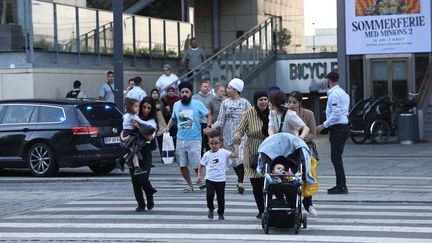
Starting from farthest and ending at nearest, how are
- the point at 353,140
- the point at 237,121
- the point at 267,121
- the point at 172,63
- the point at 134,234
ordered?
the point at 172,63 < the point at 353,140 < the point at 237,121 < the point at 267,121 < the point at 134,234

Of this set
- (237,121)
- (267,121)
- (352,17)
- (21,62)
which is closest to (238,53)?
(352,17)

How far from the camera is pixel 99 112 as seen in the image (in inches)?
727

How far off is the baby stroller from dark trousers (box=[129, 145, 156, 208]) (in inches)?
87.2

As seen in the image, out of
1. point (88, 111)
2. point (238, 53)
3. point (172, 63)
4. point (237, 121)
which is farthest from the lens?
point (172, 63)

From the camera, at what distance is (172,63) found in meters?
31.5

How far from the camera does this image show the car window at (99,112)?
59.8 ft

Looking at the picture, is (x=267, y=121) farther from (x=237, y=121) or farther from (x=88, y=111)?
(x=88, y=111)

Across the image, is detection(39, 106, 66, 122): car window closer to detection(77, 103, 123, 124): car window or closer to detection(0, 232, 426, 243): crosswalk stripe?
detection(77, 103, 123, 124): car window

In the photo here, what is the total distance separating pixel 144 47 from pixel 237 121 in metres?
16.1

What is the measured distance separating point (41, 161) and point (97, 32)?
370 inches

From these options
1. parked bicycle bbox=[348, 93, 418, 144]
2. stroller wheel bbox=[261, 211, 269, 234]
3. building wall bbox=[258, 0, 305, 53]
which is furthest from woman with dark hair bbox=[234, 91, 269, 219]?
building wall bbox=[258, 0, 305, 53]

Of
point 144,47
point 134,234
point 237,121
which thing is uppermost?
point 144,47

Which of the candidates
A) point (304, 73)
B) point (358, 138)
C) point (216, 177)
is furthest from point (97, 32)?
point (216, 177)

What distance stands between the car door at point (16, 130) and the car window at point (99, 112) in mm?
1128
